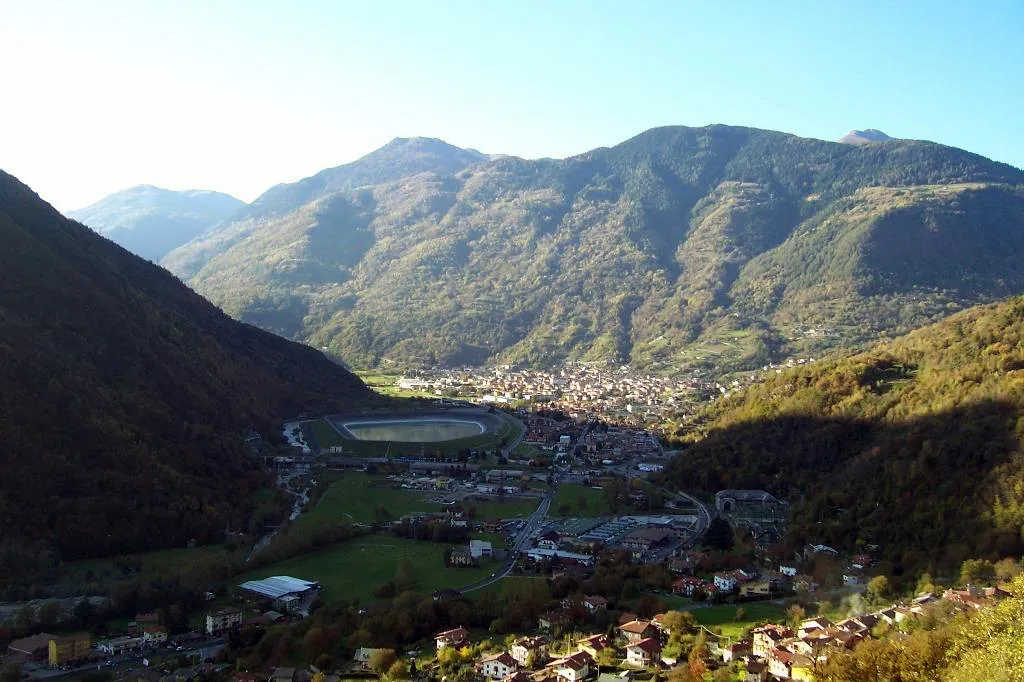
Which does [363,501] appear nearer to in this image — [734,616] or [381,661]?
[381,661]

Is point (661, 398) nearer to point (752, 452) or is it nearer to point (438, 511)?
point (752, 452)

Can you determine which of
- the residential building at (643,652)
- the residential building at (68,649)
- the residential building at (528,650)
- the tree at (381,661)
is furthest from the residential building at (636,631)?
the residential building at (68,649)

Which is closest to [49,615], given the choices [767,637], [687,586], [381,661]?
[381,661]

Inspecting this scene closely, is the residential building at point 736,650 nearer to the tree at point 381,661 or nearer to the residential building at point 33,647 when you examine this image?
the tree at point 381,661

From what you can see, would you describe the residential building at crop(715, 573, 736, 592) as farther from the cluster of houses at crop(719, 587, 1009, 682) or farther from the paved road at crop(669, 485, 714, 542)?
the paved road at crop(669, 485, 714, 542)

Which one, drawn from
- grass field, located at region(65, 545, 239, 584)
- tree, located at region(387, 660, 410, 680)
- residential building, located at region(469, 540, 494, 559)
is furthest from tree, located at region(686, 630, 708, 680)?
grass field, located at region(65, 545, 239, 584)

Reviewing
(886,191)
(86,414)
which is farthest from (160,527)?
(886,191)
